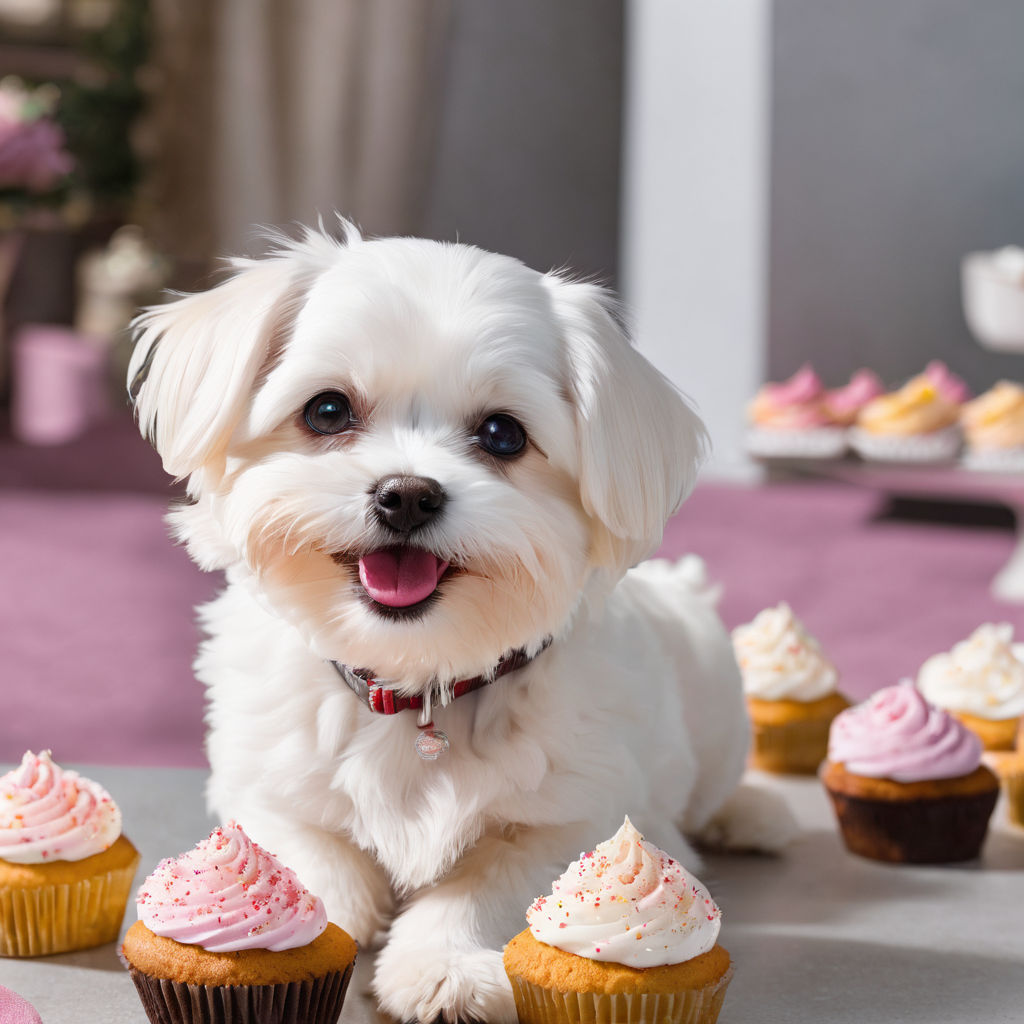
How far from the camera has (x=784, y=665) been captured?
2260 mm

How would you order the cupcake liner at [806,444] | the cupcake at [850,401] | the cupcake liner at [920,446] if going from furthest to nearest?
1. the cupcake at [850,401]
2. the cupcake liner at [806,444]
3. the cupcake liner at [920,446]

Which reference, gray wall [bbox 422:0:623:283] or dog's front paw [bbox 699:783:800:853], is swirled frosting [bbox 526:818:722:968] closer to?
dog's front paw [bbox 699:783:800:853]

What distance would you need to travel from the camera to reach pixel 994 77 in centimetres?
604

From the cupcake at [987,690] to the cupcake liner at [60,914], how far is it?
1.26 m

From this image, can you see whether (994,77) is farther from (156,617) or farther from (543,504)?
(543,504)

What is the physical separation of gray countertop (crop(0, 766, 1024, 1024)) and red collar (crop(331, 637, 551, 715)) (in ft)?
0.92

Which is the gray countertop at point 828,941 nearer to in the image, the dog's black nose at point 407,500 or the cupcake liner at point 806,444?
the dog's black nose at point 407,500

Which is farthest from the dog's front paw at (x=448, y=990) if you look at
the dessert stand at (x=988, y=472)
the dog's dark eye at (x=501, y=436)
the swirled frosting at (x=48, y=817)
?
the dessert stand at (x=988, y=472)

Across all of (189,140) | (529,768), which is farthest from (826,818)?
(189,140)

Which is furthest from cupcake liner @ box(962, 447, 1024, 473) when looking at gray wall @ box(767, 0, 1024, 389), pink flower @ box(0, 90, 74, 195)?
pink flower @ box(0, 90, 74, 195)

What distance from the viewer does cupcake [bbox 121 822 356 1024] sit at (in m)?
1.23

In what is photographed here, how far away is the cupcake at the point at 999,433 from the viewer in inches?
185

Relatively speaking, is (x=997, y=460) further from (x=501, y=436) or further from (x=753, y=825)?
(x=501, y=436)

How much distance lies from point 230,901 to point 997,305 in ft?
13.5
